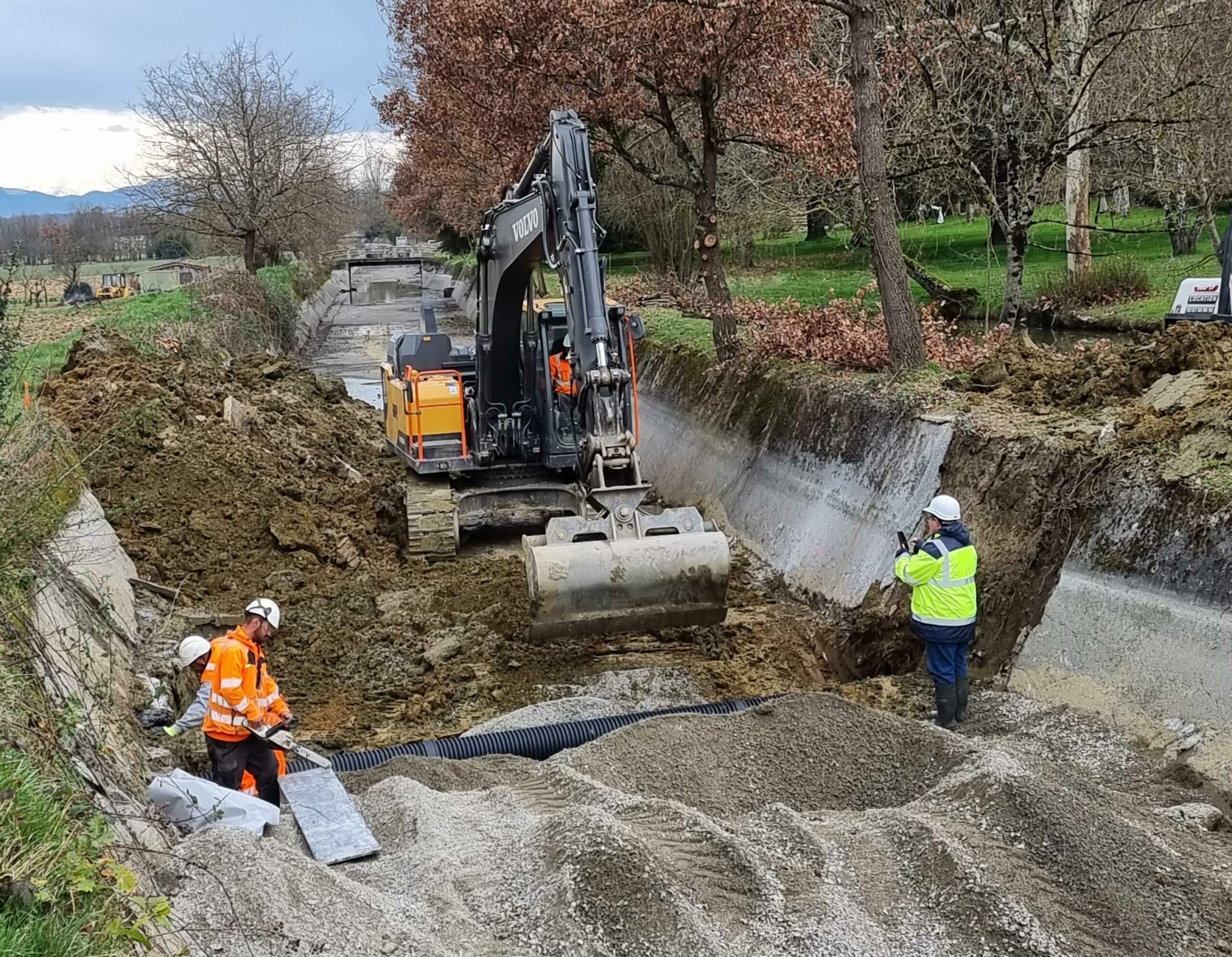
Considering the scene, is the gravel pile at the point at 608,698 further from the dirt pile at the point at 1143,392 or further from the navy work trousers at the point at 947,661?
the dirt pile at the point at 1143,392

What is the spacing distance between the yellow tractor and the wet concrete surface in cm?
615

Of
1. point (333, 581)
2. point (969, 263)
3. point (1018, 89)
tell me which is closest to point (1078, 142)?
point (1018, 89)

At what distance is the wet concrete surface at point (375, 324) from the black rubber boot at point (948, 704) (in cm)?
891

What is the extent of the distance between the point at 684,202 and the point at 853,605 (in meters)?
20.5

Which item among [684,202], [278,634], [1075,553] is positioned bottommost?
[278,634]

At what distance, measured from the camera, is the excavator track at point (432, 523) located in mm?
12016

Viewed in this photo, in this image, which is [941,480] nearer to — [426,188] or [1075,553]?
[1075,553]

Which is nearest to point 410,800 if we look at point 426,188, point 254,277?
point 254,277

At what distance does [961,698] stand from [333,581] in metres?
6.75

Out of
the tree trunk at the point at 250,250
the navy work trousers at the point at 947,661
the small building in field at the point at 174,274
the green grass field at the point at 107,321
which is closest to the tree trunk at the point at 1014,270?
the navy work trousers at the point at 947,661

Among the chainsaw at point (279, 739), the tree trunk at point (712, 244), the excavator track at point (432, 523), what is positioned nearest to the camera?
the chainsaw at point (279, 739)

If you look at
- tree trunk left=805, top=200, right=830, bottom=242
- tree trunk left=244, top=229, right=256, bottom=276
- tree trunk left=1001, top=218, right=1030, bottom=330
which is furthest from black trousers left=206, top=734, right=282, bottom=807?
tree trunk left=244, top=229, right=256, bottom=276

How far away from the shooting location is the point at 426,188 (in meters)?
45.0

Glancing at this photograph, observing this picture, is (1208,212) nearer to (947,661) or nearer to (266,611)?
(947,661)
